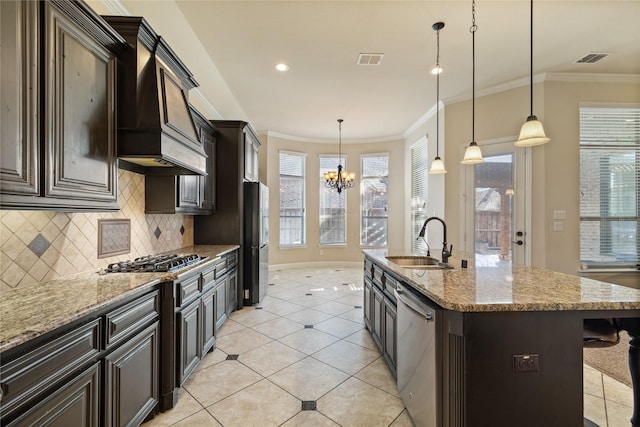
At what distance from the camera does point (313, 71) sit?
3.76 m

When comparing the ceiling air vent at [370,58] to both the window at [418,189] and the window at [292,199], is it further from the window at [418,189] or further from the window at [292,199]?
the window at [292,199]

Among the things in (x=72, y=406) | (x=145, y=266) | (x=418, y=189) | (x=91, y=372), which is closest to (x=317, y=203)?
(x=418, y=189)

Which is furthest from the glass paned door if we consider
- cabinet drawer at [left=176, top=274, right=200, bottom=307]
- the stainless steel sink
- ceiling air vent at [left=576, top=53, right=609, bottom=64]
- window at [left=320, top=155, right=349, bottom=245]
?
cabinet drawer at [left=176, top=274, right=200, bottom=307]

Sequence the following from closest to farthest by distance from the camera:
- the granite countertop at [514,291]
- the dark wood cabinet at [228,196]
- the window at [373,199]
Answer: the granite countertop at [514,291] < the dark wood cabinet at [228,196] < the window at [373,199]

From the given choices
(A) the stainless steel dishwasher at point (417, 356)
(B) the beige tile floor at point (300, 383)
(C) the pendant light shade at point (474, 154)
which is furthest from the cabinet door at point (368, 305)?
(C) the pendant light shade at point (474, 154)

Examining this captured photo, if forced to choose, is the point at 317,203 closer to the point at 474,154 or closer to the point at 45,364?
the point at 474,154

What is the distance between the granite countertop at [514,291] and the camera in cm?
135

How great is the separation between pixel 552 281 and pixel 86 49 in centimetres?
310

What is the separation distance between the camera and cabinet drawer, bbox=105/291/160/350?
1479mm

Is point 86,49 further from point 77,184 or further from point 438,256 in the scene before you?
point 438,256

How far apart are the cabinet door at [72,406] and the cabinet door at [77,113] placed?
89cm

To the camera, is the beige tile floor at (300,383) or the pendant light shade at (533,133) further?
the pendant light shade at (533,133)

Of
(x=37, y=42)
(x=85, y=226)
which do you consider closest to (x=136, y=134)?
(x=37, y=42)

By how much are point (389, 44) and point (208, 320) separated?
3425mm
